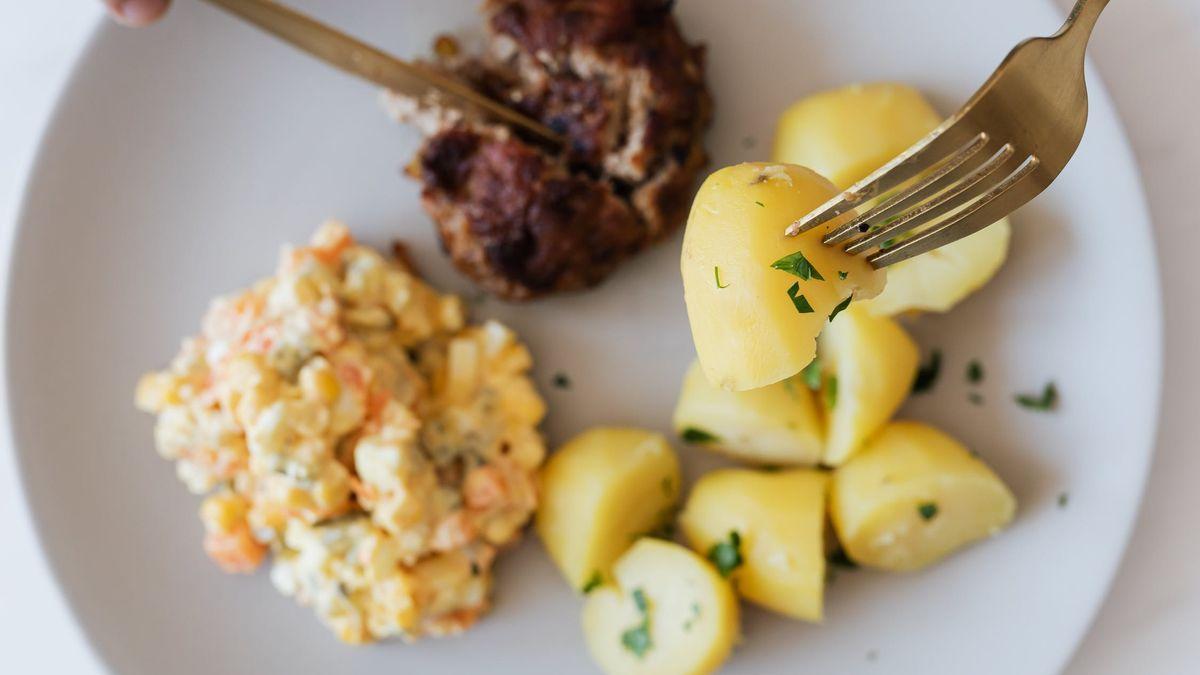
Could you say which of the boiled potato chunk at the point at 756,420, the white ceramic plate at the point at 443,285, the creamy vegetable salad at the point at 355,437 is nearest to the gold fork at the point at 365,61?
the white ceramic plate at the point at 443,285

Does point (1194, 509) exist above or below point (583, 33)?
below

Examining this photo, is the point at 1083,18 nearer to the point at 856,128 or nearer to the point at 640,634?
the point at 856,128

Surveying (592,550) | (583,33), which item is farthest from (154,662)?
(583,33)

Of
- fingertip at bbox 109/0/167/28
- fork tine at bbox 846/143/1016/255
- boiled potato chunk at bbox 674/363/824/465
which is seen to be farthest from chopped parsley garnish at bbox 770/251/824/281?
fingertip at bbox 109/0/167/28

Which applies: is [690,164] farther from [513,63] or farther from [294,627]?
[294,627]

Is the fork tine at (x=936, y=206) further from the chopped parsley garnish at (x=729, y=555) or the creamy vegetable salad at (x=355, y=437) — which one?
the creamy vegetable salad at (x=355, y=437)
